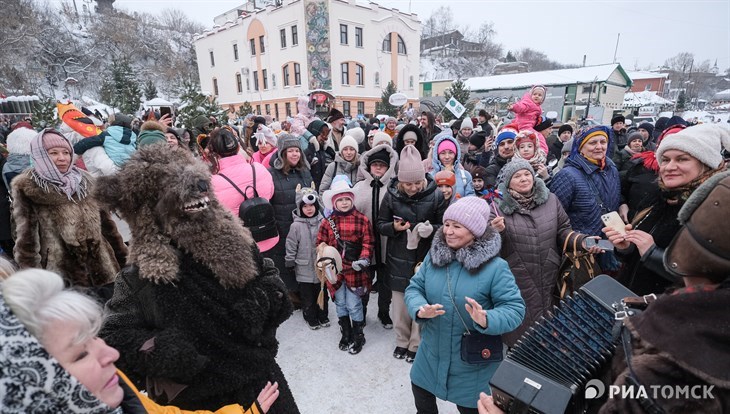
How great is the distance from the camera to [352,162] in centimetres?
475

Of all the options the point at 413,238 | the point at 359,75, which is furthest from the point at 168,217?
the point at 359,75

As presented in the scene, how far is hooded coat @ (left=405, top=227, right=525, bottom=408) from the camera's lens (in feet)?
6.84

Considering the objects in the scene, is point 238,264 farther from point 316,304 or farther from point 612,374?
point 316,304

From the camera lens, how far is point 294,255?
3928 millimetres

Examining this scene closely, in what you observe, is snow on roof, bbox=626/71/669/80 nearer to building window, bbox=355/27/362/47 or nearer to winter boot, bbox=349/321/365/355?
building window, bbox=355/27/362/47

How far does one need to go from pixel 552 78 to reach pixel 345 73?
2309 centimetres

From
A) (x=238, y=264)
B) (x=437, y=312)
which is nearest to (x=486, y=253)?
(x=437, y=312)

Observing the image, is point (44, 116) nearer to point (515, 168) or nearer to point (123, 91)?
point (123, 91)

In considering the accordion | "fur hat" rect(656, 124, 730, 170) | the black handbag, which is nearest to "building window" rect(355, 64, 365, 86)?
"fur hat" rect(656, 124, 730, 170)

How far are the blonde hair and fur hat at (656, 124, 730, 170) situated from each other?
3208 mm

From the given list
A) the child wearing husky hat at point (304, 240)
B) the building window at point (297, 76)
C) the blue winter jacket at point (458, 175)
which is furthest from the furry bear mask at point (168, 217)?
the building window at point (297, 76)

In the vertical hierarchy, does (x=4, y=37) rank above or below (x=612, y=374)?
above

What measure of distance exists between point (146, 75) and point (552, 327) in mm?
59305

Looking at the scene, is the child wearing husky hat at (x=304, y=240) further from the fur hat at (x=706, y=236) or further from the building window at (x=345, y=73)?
the building window at (x=345, y=73)
